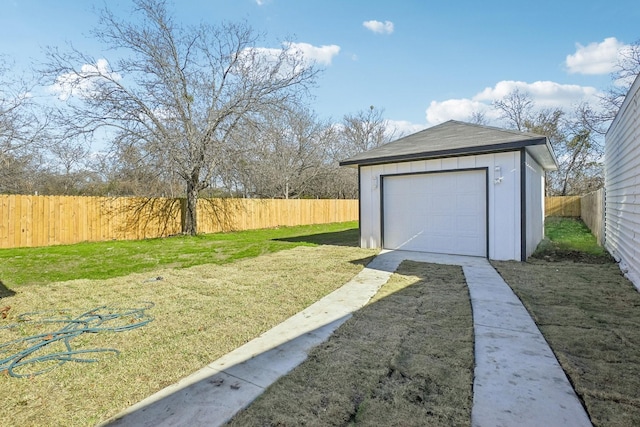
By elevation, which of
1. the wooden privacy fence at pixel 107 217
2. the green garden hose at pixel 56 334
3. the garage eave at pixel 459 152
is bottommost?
the green garden hose at pixel 56 334

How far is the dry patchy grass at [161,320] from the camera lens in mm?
2113

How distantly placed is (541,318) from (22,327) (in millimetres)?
5512

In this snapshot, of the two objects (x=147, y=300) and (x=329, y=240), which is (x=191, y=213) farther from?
(x=147, y=300)

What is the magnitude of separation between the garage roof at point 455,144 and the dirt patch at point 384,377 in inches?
168

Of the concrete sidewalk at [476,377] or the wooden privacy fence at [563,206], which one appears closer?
the concrete sidewalk at [476,377]

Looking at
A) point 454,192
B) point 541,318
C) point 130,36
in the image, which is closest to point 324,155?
point 130,36

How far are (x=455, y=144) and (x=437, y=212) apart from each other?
1.62 m

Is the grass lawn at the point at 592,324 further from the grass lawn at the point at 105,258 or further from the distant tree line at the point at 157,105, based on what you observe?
the distant tree line at the point at 157,105

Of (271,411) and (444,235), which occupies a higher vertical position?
(444,235)

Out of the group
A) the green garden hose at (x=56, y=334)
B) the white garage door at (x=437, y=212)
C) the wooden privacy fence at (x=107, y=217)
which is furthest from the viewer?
the wooden privacy fence at (x=107, y=217)

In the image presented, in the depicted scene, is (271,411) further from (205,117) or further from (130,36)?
(130,36)

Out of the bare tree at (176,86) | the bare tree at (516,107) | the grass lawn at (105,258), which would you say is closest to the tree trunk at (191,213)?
the bare tree at (176,86)

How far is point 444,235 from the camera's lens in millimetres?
7715

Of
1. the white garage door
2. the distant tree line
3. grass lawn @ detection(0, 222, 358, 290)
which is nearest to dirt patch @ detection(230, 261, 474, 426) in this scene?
the white garage door
